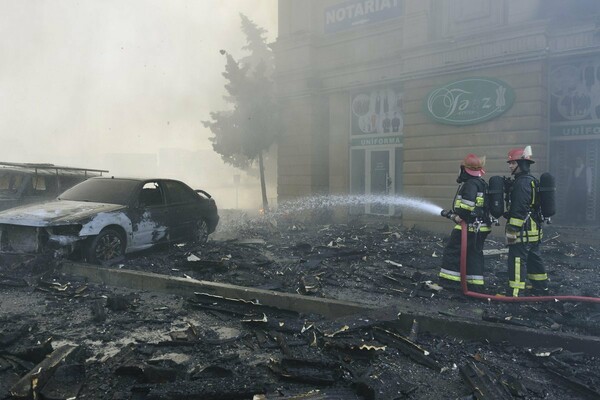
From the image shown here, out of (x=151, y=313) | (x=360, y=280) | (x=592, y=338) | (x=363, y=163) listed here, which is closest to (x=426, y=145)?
(x=363, y=163)

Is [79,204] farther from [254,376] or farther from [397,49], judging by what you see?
[397,49]

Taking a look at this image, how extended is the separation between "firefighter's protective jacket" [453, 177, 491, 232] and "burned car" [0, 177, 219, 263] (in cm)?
514

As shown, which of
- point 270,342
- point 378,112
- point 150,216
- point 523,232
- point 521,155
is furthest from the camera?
point 378,112

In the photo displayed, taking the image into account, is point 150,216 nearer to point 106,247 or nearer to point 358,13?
point 106,247

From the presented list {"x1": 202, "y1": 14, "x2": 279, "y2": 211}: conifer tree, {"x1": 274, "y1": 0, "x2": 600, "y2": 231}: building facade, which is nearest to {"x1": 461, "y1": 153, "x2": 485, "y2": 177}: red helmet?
{"x1": 274, "y1": 0, "x2": 600, "y2": 231}: building facade

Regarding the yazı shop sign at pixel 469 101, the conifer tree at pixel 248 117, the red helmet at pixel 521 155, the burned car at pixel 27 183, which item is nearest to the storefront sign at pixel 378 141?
the yazı shop sign at pixel 469 101

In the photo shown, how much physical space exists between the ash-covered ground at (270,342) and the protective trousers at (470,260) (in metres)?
0.25

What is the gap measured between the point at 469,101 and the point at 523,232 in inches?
264

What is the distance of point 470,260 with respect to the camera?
17.9ft

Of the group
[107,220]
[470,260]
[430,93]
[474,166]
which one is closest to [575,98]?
[430,93]

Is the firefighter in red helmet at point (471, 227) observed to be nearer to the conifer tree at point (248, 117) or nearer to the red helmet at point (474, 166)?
the red helmet at point (474, 166)

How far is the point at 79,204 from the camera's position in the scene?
679 cm

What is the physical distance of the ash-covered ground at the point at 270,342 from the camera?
2.95 meters

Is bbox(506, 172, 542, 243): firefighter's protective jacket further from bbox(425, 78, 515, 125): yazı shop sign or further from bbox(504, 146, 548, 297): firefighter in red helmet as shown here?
bbox(425, 78, 515, 125): yazı shop sign
